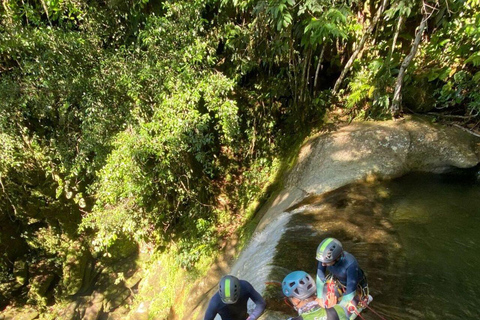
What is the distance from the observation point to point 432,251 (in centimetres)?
508

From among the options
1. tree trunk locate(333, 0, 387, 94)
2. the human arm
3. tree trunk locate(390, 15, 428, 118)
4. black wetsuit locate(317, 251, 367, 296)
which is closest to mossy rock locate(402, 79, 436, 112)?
tree trunk locate(390, 15, 428, 118)

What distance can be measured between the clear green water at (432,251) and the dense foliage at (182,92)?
7.69 feet

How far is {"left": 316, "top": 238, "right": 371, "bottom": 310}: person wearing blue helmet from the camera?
3.62m

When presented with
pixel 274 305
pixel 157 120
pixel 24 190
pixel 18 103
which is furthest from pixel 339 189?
pixel 24 190

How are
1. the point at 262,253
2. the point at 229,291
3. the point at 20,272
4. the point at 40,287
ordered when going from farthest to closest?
1. the point at 40,287
2. the point at 20,272
3. the point at 262,253
4. the point at 229,291

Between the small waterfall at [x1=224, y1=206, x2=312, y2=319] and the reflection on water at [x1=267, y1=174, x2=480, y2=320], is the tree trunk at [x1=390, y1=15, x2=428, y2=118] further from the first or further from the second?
the small waterfall at [x1=224, y1=206, x2=312, y2=319]

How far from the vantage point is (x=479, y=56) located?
6.23 meters

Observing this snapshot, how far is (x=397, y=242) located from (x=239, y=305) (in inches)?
127

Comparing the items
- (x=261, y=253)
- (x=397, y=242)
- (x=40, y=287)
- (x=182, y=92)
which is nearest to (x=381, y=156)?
(x=397, y=242)

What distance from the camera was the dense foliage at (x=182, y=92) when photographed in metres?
6.23

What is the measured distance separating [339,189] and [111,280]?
10527mm

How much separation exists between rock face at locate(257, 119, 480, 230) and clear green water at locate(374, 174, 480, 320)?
0.45 m

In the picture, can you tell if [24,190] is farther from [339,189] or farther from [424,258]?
[424,258]

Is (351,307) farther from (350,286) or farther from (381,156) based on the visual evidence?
(381,156)
